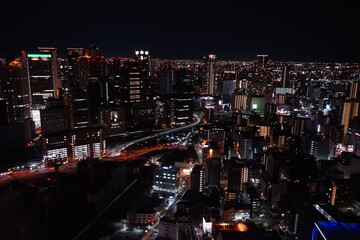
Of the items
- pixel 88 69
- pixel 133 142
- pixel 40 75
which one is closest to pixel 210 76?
pixel 88 69

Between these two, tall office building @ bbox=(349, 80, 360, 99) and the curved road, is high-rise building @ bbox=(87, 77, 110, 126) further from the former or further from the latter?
A: tall office building @ bbox=(349, 80, 360, 99)

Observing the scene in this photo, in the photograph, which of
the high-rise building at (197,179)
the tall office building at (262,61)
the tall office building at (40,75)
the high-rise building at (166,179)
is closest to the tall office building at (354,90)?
the high-rise building at (197,179)

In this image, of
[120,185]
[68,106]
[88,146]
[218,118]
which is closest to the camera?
[120,185]

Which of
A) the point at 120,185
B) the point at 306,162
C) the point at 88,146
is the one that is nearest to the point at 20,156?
the point at 88,146

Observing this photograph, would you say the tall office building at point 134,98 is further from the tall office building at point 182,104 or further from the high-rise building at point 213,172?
the high-rise building at point 213,172

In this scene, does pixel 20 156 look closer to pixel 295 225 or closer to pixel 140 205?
pixel 140 205

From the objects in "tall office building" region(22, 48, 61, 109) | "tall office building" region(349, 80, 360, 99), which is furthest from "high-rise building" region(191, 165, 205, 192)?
"tall office building" region(349, 80, 360, 99)
